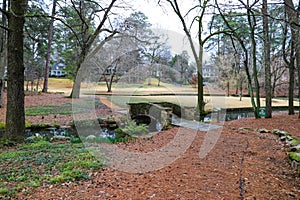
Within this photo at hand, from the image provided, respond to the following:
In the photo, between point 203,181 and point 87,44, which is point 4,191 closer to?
point 203,181

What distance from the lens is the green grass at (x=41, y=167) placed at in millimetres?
2352

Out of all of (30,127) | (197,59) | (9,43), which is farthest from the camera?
(197,59)

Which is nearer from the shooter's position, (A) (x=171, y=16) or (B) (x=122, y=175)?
(B) (x=122, y=175)

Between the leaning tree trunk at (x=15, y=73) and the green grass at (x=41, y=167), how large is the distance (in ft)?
2.09

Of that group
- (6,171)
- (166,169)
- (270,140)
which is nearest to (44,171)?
(6,171)

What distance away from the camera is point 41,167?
2.84 metres

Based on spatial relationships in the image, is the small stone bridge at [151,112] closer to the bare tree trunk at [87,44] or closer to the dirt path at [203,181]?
the bare tree trunk at [87,44]

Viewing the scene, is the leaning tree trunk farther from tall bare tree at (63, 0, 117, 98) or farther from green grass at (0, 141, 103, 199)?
tall bare tree at (63, 0, 117, 98)

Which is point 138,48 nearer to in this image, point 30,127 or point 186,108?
point 186,108

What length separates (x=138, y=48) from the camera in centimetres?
1145

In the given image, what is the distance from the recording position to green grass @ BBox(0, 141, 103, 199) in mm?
2352

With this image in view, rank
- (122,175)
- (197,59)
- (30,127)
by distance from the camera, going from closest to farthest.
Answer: (122,175) < (30,127) < (197,59)

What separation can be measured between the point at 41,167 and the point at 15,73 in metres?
2.37

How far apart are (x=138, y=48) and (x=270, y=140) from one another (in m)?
8.66
